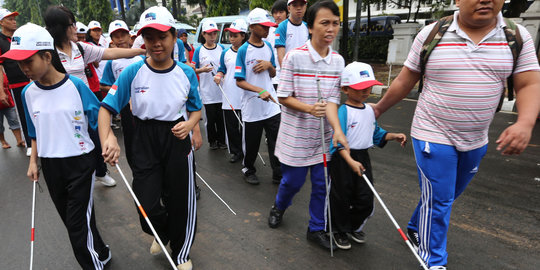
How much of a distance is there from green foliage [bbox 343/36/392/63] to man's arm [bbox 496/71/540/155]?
17137mm

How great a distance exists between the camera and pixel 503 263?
107 inches

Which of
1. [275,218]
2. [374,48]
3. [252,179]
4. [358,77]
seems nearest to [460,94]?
[358,77]

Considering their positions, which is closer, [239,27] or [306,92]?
[306,92]

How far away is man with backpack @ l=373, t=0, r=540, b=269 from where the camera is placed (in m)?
2.02

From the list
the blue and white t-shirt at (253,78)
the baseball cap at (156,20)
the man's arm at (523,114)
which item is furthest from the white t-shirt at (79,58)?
the man's arm at (523,114)

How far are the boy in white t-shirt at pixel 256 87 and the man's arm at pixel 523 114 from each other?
97.8 inches

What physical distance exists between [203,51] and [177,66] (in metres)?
3.38

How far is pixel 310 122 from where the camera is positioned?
2832 mm

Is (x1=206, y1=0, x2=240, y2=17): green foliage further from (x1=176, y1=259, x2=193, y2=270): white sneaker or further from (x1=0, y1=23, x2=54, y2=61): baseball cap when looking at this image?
(x1=176, y1=259, x2=193, y2=270): white sneaker

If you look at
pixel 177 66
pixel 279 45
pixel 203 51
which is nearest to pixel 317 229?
pixel 177 66

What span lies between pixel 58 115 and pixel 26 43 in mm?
508

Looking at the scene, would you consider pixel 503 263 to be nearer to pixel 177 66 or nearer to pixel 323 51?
pixel 323 51

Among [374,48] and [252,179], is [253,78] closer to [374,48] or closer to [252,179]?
[252,179]

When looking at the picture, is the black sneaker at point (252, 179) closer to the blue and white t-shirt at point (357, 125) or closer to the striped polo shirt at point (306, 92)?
the striped polo shirt at point (306, 92)
